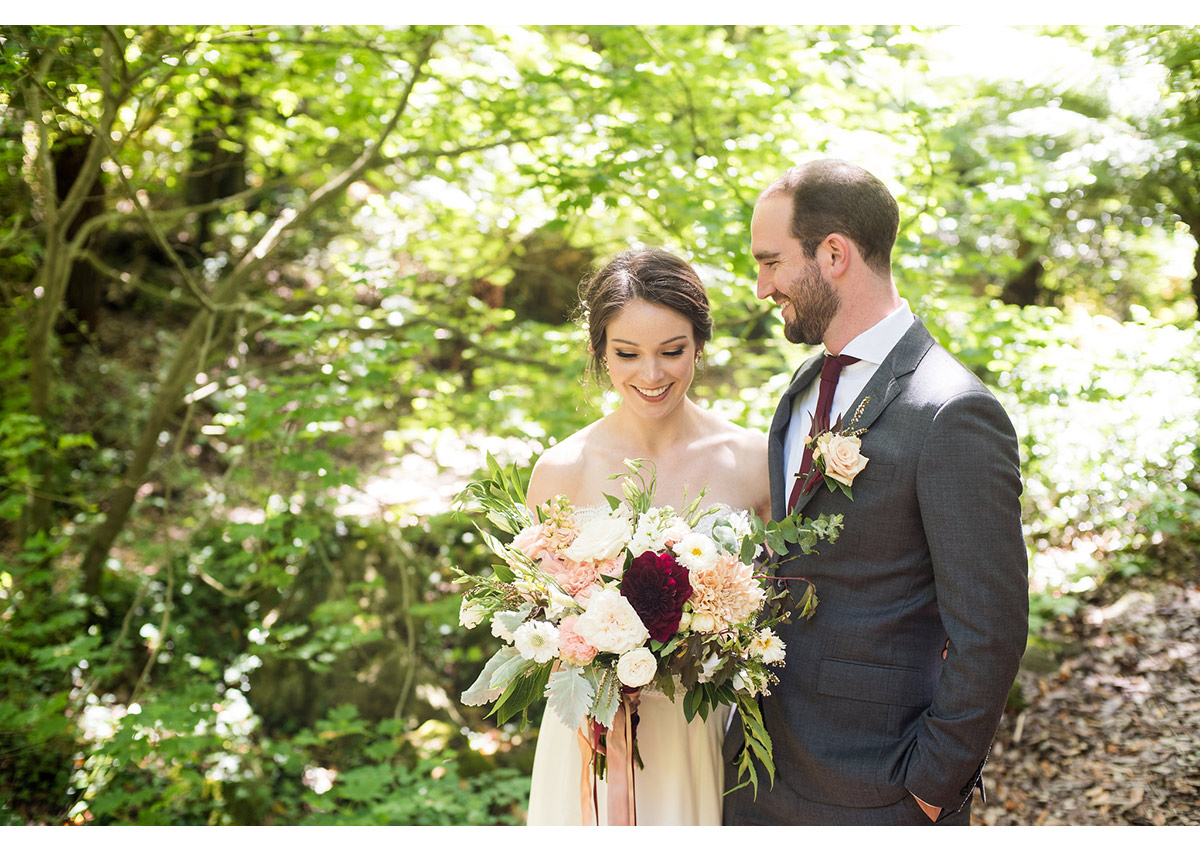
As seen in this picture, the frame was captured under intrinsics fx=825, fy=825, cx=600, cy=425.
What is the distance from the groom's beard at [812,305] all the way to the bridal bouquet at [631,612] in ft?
1.53

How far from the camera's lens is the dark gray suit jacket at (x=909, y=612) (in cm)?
156

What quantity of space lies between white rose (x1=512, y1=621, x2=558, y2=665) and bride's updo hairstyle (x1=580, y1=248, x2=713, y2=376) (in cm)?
89

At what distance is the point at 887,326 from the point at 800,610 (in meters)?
0.65

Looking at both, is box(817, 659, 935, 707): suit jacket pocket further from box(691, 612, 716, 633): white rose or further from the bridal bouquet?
box(691, 612, 716, 633): white rose

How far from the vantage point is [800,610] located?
177cm

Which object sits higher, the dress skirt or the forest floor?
the dress skirt

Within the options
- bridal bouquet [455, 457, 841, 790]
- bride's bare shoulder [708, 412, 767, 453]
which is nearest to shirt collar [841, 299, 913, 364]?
bridal bouquet [455, 457, 841, 790]

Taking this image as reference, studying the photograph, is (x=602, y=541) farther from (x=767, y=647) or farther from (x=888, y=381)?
(x=888, y=381)

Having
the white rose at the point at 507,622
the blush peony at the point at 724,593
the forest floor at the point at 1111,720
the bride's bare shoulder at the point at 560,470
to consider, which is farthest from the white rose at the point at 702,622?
the forest floor at the point at 1111,720

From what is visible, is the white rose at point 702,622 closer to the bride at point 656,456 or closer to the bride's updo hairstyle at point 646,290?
the bride at point 656,456

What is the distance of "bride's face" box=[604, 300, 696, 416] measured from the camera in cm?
209

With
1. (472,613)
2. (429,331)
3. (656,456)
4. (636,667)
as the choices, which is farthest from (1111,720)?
(429,331)

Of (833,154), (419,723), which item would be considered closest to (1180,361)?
(833,154)

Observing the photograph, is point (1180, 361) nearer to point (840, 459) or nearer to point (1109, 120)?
point (1109, 120)
